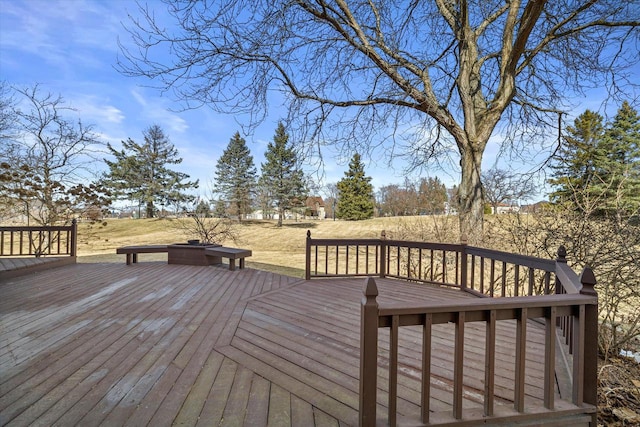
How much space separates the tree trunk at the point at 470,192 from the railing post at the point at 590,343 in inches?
187

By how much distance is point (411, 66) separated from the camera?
6566mm

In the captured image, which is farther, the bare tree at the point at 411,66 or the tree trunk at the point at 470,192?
the tree trunk at the point at 470,192

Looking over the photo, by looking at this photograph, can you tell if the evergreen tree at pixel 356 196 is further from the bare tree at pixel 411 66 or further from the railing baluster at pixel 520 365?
the railing baluster at pixel 520 365

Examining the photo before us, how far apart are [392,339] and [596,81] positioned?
8530 mm

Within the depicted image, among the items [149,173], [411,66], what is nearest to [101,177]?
[411,66]

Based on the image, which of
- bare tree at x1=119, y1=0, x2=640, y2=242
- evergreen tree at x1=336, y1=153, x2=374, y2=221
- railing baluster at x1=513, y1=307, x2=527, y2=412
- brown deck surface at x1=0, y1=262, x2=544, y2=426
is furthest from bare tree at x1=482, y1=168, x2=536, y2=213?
evergreen tree at x1=336, y1=153, x2=374, y2=221

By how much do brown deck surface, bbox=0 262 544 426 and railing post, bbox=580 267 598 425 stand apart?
0.28m

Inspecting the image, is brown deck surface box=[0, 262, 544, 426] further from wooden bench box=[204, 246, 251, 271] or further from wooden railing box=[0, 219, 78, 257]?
wooden railing box=[0, 219, 78, 257]

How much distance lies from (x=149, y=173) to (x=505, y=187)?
25798mm

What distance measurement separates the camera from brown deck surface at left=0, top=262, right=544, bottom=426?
164 cm

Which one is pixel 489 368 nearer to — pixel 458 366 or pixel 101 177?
pixel 458 366

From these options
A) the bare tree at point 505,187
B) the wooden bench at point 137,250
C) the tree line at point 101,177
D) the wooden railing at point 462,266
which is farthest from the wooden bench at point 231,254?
the bare tree at point 505,187

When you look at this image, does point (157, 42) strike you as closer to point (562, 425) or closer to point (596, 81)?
point (562, 425)

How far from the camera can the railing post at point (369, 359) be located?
139 cm
